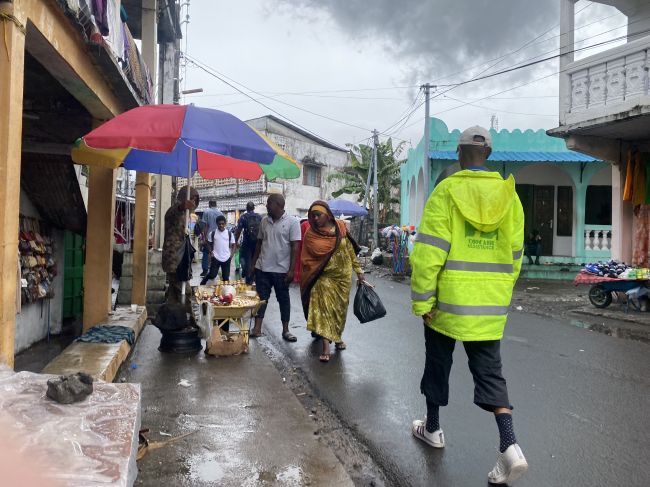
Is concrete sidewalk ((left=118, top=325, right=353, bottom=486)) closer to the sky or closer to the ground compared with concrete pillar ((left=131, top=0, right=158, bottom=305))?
closer to the ground

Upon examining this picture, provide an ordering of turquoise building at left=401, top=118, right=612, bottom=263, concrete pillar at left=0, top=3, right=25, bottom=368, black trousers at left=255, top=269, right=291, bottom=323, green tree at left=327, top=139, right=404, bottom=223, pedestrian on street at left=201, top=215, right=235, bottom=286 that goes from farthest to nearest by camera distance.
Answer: green tree at left=327, top=139, right=404, bottom=223 → turquoise building at left=401, top=118, right=612, bottom=263 → pedestrian on street at left=201, top=215, right=235, bottom=286 → black trousers at left=255, top=269, right=291, bottom=323 → concrete pillar at left=0, top=3, right=25, bottom=368

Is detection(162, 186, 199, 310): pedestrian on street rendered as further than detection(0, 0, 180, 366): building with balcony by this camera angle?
Yes

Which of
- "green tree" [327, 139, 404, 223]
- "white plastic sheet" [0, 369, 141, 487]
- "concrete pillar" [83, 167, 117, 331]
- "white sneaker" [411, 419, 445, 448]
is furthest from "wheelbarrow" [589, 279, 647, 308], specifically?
"green tree" [327, 139, 404, 223]

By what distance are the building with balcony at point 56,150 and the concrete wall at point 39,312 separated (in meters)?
0.01

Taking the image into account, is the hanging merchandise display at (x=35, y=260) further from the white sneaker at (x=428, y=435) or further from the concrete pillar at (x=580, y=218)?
the concrete pillar at (x=580, y=218)

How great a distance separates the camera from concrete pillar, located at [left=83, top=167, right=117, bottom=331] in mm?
6621

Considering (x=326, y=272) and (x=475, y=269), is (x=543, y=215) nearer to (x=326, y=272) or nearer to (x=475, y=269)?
(x=326, y=272)

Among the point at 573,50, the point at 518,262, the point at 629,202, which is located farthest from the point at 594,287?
the point at 518,262

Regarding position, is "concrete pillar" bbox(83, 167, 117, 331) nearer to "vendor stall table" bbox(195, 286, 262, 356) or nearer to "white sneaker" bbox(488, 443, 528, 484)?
"vendor stall table" bbox(195, 286, 262, 356)

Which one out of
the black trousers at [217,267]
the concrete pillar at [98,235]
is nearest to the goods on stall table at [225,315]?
the concrete pillar at [98,235]

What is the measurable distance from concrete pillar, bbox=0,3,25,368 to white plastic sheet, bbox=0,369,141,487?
71 cm

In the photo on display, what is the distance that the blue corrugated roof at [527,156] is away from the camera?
16703 millimetres

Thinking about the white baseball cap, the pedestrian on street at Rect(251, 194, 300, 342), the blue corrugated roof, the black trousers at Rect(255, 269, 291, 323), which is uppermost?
the blue corrugated roof

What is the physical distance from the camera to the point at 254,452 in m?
3.46
